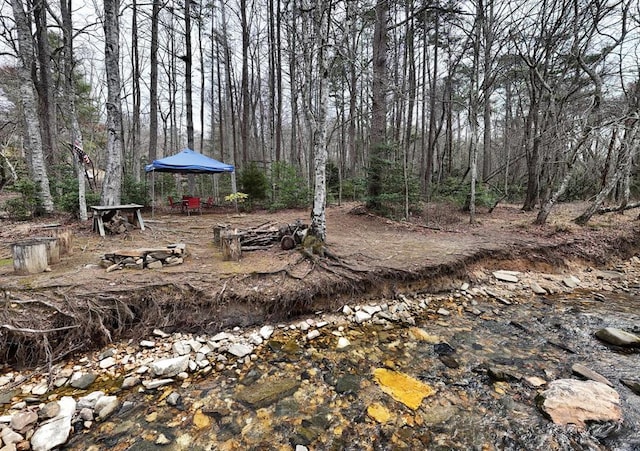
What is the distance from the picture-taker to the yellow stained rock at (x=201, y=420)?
2280 mm

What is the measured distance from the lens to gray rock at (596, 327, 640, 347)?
3.35m

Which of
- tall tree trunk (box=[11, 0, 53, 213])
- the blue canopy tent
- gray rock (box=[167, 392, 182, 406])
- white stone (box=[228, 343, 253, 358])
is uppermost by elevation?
tall tree trunk (box=[11, 0, 53, 213])

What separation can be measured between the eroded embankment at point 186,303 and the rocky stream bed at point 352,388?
0.56 feet

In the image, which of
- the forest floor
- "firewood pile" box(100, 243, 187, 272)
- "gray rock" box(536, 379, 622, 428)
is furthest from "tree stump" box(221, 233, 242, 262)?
"gray rock" box(536, 379, 622, 428)

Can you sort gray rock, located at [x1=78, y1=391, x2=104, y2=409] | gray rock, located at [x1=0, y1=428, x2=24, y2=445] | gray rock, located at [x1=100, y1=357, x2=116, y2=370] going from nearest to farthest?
gray rock, located at [x1=0, y1=428, x2=24, y2=445] → gray rock, located at [x1=78, y1=391, x2=104, y2=409] → gray rock, located at [x1=100, y1=357, x2=116, y2=370]

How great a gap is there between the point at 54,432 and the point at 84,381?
60 centimetres

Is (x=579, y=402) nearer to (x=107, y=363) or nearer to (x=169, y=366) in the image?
(x=169, y=366)

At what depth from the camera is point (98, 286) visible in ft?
11.2

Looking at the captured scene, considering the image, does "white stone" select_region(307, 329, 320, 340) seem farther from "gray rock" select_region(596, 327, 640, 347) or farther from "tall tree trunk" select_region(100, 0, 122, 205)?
"tall tree trunk" select_region(100, 0, 122, 205)

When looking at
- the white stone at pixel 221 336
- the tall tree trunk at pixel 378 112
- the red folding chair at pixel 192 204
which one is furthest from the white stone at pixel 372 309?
the red folding chair at pixel 192 204

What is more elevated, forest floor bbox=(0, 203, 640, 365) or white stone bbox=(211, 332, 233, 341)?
forest floor bbox=(0, 203, 640, 365)

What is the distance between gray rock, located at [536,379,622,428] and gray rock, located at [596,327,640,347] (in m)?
1.18

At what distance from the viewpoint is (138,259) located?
13.5 feet

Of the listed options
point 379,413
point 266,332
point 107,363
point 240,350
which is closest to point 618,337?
point 379,413
